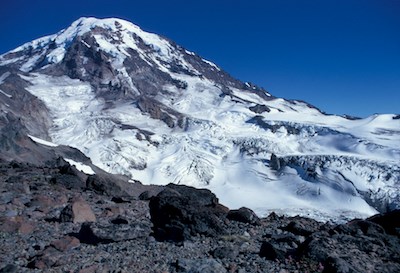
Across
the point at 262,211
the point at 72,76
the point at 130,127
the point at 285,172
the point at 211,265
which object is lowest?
the point at 211,265

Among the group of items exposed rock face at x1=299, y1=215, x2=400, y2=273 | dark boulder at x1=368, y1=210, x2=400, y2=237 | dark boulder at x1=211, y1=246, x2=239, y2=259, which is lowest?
dark boulder at x1=211, y1=246, x2=239, y2=259

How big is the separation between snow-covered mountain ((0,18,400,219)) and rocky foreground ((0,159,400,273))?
169 feet

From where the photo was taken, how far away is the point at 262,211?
203 feet

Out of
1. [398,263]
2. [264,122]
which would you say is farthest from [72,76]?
[398,263]

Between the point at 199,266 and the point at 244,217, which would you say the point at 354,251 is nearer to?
the point at 199,266

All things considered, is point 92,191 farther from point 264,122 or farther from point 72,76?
point 72,76

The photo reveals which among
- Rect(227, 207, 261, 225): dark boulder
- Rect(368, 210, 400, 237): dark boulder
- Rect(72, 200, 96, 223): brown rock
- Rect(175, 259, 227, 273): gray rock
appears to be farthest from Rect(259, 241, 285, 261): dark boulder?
Rect(72, 200, 96, 223): brown rock

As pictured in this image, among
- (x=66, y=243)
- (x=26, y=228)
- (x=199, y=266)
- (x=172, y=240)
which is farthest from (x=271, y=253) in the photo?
(x=26, y=228)

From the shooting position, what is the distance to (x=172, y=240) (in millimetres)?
8500

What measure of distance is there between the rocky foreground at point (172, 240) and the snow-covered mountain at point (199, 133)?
5165cm

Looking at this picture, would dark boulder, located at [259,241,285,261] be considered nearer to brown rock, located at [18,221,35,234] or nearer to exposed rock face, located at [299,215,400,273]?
exposed rock face, located at [299,215,400,273]

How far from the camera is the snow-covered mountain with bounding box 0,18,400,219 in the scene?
244ft

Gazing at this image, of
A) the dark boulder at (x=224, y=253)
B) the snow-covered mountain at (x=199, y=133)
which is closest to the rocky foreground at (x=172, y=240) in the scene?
the dark boulder at (x=224, y=253)

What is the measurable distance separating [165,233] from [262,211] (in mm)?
54780
